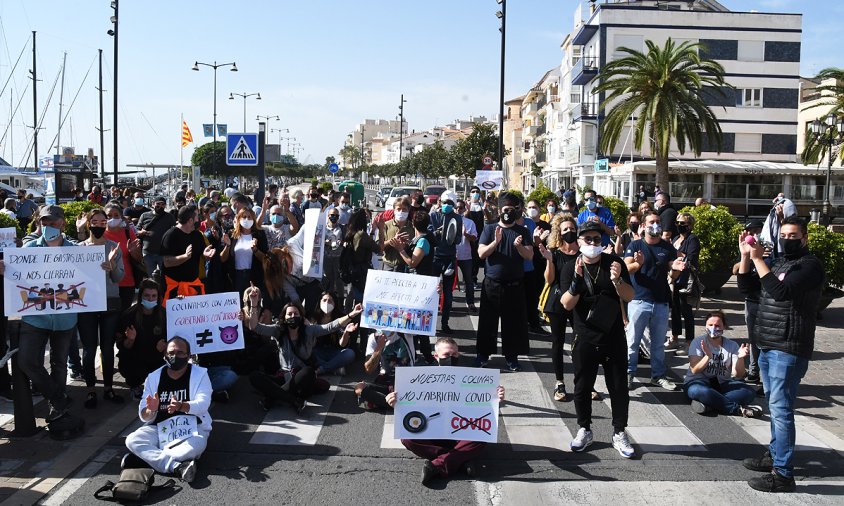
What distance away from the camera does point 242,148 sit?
16609 mm

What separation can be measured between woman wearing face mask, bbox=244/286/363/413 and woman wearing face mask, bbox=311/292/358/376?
0.87ft

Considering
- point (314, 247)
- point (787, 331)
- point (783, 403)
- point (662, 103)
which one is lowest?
point (783, 403)

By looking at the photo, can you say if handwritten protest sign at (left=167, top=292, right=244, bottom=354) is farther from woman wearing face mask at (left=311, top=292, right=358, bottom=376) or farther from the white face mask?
the white face mask

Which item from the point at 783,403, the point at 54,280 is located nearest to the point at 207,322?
the point at 54,280

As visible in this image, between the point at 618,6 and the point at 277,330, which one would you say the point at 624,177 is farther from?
the point at 277,330

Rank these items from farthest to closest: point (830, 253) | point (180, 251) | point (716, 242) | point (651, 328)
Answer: point (716, 242)
point (830, 253)
point (180, 251)
point (651, 328)

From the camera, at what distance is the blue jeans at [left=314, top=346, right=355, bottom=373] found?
8594 millimetres

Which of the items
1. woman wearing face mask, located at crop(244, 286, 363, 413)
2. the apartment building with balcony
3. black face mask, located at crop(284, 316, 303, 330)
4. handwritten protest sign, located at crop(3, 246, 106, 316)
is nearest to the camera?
handwritten protest sign, located at crop(3, 246, 106, 316)

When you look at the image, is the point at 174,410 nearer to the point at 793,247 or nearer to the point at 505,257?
the point at 505,257

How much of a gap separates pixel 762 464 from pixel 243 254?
6.20m

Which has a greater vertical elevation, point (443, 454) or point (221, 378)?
point (221, 378)

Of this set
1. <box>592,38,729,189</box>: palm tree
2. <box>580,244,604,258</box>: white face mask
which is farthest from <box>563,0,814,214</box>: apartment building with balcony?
<box>580,244,604,258</box>: white face mask

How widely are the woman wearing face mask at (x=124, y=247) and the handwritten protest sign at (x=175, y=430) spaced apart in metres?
2.80

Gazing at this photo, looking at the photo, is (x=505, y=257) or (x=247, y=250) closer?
(x=505, y=257)
